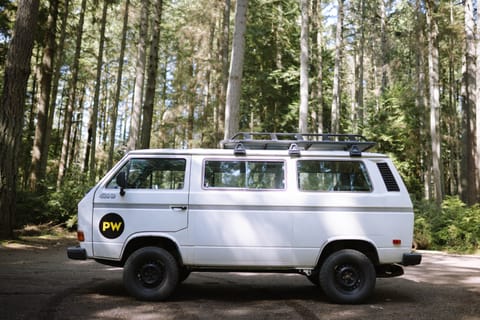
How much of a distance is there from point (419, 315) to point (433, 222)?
12166 mm

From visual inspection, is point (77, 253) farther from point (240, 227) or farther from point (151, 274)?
point (240, 227)

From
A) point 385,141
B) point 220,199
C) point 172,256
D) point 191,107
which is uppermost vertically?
point 191,107

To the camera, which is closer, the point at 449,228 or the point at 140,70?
the point at 449,228

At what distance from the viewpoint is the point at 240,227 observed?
671 cm

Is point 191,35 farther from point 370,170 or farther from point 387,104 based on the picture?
point 370,170

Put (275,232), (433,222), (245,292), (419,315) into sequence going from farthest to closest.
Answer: (433,222)
(245,292)
(275,232)
(419,315)

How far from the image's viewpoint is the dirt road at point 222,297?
5895mm

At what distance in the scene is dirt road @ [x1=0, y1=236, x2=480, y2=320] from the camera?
589 cm

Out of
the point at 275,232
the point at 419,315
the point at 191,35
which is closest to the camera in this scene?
the point at 419,315

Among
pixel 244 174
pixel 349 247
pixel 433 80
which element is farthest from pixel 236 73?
pixel 433 80

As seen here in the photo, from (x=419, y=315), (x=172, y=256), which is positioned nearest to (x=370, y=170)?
(x=419, y=315)

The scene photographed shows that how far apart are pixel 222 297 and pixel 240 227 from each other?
4.44 feet

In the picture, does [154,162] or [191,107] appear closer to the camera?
[154,162]

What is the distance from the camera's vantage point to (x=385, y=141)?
86.2 feet
